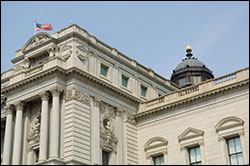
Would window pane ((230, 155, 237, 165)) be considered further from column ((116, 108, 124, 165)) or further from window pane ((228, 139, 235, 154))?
column ((116, 108, 124, 165))

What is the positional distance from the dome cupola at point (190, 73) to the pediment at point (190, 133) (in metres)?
32.4

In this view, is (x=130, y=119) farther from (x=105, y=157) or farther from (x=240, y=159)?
(x=240, y=159)

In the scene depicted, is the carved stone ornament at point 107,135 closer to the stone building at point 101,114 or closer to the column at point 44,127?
the stone building at point 101,114

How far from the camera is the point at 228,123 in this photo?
124ft

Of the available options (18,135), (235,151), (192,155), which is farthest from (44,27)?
(235,151)

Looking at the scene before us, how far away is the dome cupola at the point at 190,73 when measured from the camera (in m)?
72.8

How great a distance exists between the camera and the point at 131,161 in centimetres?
4184

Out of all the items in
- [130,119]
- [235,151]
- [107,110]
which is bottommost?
[235,151]

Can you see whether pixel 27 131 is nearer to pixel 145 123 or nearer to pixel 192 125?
pixel 145 123

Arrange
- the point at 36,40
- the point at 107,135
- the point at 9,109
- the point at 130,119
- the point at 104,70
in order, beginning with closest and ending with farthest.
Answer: the point at 107,135 < the point at 9,109 < the point at 104,70 < the point at 36,40 < the point at 130,119

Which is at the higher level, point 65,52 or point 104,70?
point 65,52

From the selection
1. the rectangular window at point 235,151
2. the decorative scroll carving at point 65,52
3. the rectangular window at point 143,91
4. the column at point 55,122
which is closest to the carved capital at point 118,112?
the rectangular window at point 143,91

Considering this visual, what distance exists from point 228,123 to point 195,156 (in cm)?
423

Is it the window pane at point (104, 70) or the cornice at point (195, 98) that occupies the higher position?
the window pane at point (104, 70)
